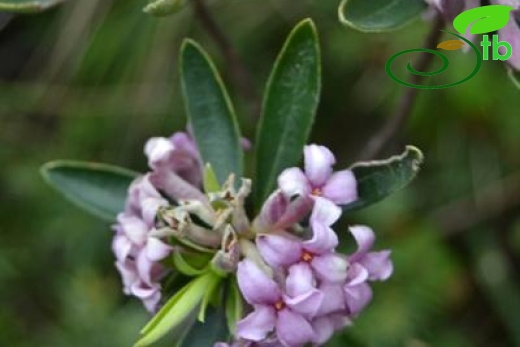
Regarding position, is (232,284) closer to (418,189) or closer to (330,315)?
(330,315)

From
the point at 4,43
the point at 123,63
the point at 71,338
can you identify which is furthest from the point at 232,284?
the point at 4,43

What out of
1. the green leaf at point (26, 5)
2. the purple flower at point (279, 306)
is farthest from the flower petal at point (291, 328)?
the green leaf at point (26, 5)

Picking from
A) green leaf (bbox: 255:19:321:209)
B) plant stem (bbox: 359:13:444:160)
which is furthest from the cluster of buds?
plant stem (bbox: 359:13:444:160)

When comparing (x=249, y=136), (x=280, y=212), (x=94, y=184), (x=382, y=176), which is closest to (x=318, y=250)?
(x=280, y=212)

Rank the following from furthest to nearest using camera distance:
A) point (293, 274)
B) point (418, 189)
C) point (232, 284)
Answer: point (418, 189), point (232, 284), point (293, 274)

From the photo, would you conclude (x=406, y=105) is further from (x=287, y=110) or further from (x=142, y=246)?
(x=142, y=246)

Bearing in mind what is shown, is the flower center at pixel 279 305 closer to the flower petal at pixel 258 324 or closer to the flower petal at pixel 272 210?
the flower petal at pixel 258 324
